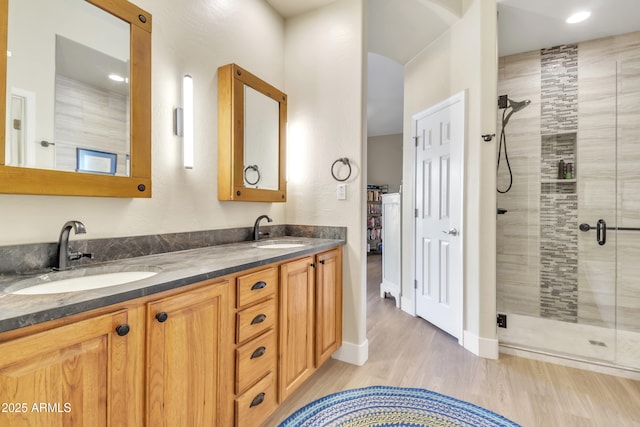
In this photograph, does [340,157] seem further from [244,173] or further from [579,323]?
[579,323]

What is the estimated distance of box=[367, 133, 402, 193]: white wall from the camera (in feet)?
24.8

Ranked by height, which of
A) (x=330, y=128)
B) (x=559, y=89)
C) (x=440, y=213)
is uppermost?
(x=559, y=89)

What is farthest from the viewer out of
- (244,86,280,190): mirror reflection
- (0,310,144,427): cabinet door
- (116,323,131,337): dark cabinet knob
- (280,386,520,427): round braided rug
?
(244,86,280,190): mirror reflection

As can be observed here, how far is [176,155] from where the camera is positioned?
1632 millimetres

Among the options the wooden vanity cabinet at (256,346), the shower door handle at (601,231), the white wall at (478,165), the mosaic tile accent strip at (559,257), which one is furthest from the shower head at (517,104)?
the wooden vanity cabinet at (256,346)

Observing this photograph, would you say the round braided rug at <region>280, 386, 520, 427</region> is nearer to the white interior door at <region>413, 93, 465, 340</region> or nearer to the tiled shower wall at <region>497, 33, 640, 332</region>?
the white interior door at <region>413, 93, 465, 340</region>

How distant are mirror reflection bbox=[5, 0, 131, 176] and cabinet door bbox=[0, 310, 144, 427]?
2.43 ft

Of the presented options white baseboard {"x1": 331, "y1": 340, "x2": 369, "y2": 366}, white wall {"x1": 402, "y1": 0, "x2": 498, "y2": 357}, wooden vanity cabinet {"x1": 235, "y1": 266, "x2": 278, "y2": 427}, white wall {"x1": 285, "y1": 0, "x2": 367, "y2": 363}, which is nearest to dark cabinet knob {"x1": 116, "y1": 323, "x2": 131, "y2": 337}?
wooden vanity cabinet {"x1": 235, "y1": 266, "x2": 278, "y2": 427}

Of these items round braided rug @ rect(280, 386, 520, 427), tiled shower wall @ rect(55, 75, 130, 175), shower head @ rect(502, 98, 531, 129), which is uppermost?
shower head @ rect(502, 98, 531, 129)

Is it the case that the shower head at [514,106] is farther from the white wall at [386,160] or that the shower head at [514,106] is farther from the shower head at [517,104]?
the white wall at [386,160]

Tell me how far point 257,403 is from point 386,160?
279 inches

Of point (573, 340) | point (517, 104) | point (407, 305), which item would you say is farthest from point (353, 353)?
point (517, 104)

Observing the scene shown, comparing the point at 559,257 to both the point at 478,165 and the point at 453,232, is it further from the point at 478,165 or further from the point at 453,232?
the point at 478,165

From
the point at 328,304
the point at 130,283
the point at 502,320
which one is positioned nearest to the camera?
the point at 130,283
